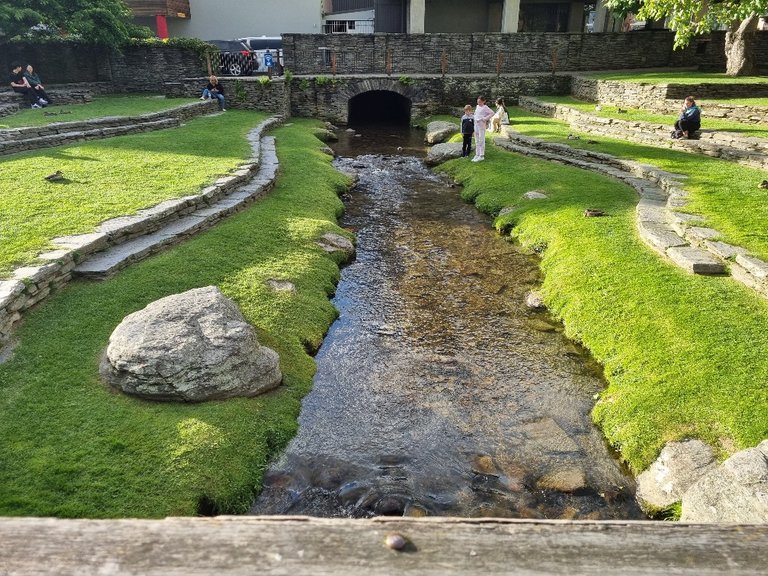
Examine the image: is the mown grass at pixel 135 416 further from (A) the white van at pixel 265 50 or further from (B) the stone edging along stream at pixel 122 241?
(A) the white van at pixel 265 50

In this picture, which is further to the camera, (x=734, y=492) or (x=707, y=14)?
(x=707, y=14)

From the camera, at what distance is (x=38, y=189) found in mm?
10891

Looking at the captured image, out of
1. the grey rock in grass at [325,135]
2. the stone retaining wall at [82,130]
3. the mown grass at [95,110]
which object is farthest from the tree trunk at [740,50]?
the mown grass at [95,110]

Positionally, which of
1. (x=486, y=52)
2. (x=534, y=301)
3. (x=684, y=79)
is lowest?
(x=534, y=301)

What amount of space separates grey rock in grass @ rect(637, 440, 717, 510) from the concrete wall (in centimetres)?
3714

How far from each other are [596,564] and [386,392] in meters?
4.87

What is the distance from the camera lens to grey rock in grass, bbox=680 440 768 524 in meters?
4.46

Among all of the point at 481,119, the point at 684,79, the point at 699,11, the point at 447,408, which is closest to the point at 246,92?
the point at 481,119

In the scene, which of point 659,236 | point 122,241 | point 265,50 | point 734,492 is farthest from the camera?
point 265,50

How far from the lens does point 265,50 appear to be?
30.8 metres

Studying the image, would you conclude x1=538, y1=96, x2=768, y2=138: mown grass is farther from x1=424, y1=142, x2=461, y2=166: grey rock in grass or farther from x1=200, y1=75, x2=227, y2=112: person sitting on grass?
x1=200, y1=75, x2=227, y2=112: person sitting on grass

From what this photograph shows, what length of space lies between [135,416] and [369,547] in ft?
13.7

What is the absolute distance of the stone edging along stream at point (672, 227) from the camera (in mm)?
8484

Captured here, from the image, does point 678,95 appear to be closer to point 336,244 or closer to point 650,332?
point 336,244
